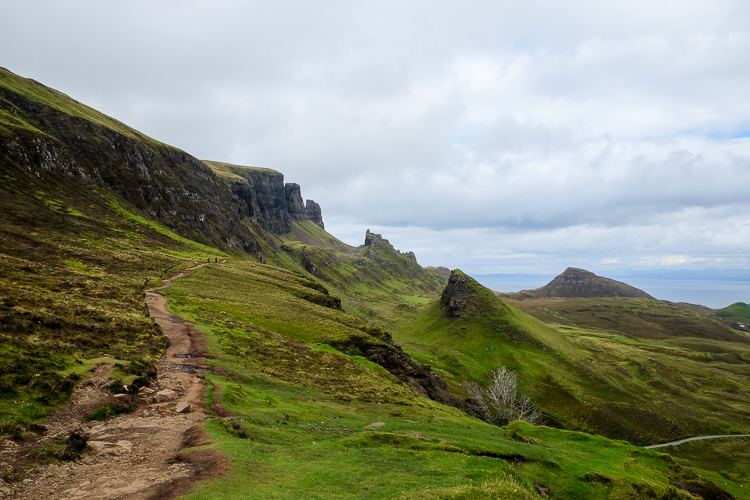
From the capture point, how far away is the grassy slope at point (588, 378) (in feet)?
407

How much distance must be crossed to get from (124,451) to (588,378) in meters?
163

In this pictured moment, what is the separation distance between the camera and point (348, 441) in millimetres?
30125

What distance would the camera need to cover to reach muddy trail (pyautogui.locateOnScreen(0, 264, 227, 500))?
17.9 m

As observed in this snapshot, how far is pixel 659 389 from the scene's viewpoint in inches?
6078

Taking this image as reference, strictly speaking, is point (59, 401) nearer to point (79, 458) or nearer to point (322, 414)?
point (79, 458)

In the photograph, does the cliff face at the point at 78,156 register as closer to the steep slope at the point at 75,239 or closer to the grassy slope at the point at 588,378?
the steep slope at the point at 75,239

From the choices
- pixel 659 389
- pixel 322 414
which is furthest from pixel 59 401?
pixel 659 389

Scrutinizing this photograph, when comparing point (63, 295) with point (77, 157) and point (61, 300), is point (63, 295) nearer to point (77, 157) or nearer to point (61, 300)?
point (61, 300)

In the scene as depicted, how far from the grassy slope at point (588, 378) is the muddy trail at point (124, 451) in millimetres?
102874

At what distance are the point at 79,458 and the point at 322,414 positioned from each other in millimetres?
22416

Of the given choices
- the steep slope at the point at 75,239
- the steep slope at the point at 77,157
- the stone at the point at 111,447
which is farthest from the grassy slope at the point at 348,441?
the steep slope at the point at 77,157

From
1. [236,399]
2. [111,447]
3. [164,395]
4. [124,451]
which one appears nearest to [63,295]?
[164,395]

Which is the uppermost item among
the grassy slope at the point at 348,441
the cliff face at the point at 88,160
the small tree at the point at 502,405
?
the cliff face at the point at 88,160

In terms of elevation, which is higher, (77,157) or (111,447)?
(77,157)
